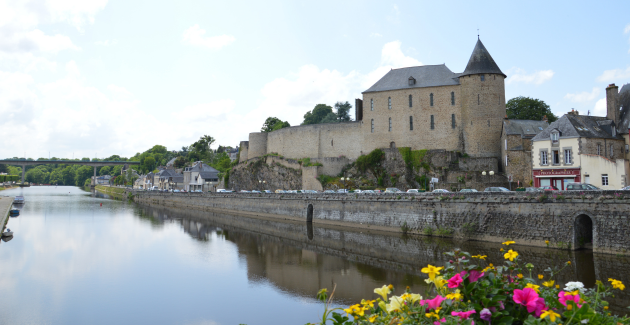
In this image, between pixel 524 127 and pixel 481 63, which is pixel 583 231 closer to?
pixel 524 127

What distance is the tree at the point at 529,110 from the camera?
4150cm

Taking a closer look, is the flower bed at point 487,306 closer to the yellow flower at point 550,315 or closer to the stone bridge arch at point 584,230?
the yellow flower at point 550,315

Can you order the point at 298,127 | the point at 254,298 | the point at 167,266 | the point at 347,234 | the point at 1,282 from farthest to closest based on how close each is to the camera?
the point at 298,127 → the point at 347,234 → the point at 167,266 → the point at 1,282 → the point at 254,298

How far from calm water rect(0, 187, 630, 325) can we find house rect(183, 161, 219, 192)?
31.9 metres

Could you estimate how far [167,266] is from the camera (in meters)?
18.7

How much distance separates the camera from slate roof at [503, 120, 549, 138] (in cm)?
2989

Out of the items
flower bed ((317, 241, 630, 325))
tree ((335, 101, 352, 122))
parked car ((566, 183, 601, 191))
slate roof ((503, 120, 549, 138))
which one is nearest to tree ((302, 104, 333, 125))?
tree ((335, 101, 352, 122))

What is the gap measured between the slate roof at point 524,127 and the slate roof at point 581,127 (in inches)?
163

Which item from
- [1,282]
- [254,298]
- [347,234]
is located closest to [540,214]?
[347,234]

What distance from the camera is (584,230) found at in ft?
59.8

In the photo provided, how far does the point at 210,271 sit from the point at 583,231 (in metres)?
15.9

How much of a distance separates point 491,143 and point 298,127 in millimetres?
19462

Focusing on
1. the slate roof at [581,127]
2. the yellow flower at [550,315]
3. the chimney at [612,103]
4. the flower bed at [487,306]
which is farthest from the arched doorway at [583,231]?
the yellow flower at [550,315]

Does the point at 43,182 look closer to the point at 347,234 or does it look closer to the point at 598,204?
the point at 347,234
